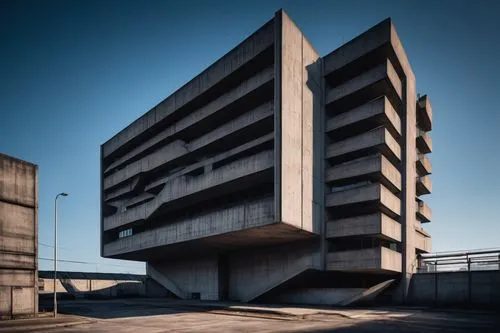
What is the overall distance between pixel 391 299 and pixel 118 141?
42.5 m

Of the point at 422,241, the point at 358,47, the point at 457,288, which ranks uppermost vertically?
the point at 358,47

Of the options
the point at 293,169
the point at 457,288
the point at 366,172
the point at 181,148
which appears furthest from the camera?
the point at 181,148

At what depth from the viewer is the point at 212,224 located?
3891 cm

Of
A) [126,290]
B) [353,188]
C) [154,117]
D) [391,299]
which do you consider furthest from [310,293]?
[126,290]

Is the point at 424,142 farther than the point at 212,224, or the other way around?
the point at 424,142

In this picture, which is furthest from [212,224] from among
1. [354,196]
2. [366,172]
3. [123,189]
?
[123,189]

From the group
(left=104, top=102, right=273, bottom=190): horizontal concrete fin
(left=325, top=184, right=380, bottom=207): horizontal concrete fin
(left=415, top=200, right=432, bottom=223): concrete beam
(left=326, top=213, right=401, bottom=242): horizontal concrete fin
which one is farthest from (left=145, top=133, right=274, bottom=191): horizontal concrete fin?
(left=415, top=200, right=432, bottom=223): concrete beam

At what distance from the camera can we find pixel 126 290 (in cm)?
6612

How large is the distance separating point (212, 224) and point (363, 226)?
14.3m

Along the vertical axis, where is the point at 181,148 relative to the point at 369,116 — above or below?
below

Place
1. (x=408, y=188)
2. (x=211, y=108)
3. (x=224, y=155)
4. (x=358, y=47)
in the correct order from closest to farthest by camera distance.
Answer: (x=358, y=47) < (x=224, y=155) < (x=408, y=188) < (x=211, y=108)

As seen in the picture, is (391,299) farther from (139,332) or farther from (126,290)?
(126,290)

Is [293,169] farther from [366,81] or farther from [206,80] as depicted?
[206,80]

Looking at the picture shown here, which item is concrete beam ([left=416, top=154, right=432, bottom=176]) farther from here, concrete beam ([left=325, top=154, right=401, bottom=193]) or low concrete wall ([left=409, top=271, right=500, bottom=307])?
low concrete wall ([left=409, top=271, right=500, bottom=307])
